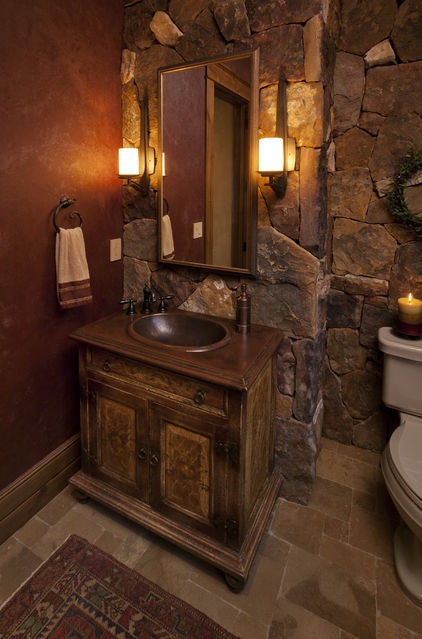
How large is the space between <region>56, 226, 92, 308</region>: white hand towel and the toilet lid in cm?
143

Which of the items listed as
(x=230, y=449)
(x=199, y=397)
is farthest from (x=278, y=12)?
(x=230, y=449)

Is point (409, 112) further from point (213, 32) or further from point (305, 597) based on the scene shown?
point (305, 597)

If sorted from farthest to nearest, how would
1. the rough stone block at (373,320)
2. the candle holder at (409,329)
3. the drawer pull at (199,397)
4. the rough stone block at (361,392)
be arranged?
the rough stone block at (361,392), the rough stone block at (373,320), the candle holder at (409,329), the drawer pull at (199,397)

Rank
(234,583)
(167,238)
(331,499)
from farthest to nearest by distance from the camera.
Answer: (167,238)
(331,499)
(234,583)

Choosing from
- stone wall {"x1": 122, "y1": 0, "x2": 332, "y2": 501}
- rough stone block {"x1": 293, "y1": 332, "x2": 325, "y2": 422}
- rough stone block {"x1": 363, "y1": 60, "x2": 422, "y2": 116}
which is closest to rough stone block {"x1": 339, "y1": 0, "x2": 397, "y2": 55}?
rough stone block {"x1": 363, "y1": 60, "x2": 422, "y2": 116}

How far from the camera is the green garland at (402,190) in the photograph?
1.72 meters

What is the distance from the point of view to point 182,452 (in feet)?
4.93

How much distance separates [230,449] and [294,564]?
1.92 ft

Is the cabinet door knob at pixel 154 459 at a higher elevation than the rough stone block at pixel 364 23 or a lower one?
lower

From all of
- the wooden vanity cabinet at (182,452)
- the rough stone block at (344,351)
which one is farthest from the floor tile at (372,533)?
the rough stone block at (344,351)

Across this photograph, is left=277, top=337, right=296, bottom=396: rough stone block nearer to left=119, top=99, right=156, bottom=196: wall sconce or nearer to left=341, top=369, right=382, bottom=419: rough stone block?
left=341, top=369, right=382, bottom=419: rough stone block

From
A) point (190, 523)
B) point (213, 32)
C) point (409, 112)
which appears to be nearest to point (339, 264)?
point (409, 112)

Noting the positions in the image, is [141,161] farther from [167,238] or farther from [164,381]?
[164,381]

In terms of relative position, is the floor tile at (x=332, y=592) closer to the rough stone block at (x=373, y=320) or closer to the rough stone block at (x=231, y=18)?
the rough stone block at (x=373, y=320)
